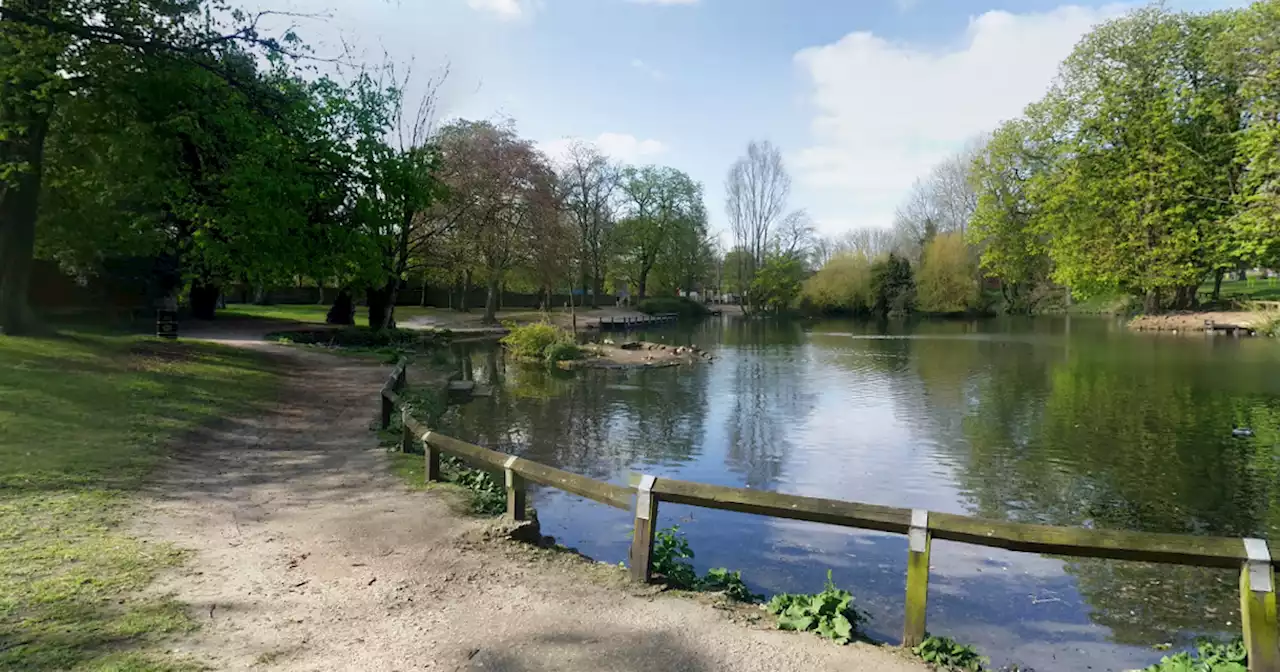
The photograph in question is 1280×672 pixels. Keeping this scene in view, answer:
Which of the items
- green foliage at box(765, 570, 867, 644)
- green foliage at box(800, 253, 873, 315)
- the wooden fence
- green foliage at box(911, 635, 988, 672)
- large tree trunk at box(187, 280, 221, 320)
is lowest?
green foliage at box(911, 635, 988, 672)

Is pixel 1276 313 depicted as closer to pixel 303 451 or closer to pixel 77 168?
pixel 303 451

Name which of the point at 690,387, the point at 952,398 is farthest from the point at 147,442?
the point at 952,398

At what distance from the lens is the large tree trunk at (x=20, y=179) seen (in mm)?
13344

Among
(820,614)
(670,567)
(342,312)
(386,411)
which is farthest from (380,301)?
(820,614)

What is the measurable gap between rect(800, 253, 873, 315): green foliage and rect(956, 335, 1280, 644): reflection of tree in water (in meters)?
48.4

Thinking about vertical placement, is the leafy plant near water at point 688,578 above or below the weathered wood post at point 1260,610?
below

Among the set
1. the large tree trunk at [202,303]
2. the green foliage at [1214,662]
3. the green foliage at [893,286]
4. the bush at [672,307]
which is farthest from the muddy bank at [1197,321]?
the large tree trunk at [202,303]

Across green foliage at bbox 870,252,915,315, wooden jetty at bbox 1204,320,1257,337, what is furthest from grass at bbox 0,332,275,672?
green foliage at bbox 870,252,915,315

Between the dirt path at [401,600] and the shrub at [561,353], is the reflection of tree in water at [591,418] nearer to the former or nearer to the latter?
the shrub at [561,353]

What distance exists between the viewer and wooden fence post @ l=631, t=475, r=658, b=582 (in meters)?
5.09

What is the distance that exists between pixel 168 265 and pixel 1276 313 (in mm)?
44177

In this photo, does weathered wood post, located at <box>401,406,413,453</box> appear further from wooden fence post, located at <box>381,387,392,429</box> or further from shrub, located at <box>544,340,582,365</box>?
shrub, located at <box>544,340,582,365</box>

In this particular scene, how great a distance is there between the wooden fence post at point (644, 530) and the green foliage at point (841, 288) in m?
65.3

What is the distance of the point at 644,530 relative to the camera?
16.7 ft
